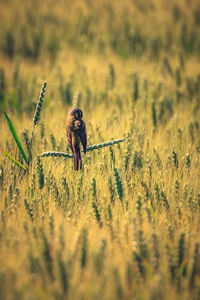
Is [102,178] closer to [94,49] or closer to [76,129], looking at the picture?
[76,129]

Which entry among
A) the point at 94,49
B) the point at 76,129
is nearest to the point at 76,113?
the point at 76,129

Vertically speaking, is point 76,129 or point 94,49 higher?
point 94,49

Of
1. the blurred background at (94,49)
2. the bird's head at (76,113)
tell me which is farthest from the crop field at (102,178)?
the bird's head at (76,113)

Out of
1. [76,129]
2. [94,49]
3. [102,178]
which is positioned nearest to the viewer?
[76,129]

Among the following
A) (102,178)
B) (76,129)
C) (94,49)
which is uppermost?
(94,49)

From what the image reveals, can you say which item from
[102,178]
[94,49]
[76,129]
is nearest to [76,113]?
[76,129]

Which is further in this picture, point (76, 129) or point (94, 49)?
point (94, 49)

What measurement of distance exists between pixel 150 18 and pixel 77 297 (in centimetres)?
441

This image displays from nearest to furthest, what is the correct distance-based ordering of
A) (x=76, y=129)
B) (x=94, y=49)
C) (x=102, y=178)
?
(x=76, y=129), (x=102, y=178), (x=94, y=49)

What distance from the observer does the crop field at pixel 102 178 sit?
90 centimetres

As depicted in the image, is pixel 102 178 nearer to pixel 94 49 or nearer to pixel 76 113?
pixel 76 113

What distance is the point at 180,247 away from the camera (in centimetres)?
96

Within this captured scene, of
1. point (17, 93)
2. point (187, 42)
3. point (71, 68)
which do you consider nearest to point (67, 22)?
point (71, 68)

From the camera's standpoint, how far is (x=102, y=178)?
145cm
